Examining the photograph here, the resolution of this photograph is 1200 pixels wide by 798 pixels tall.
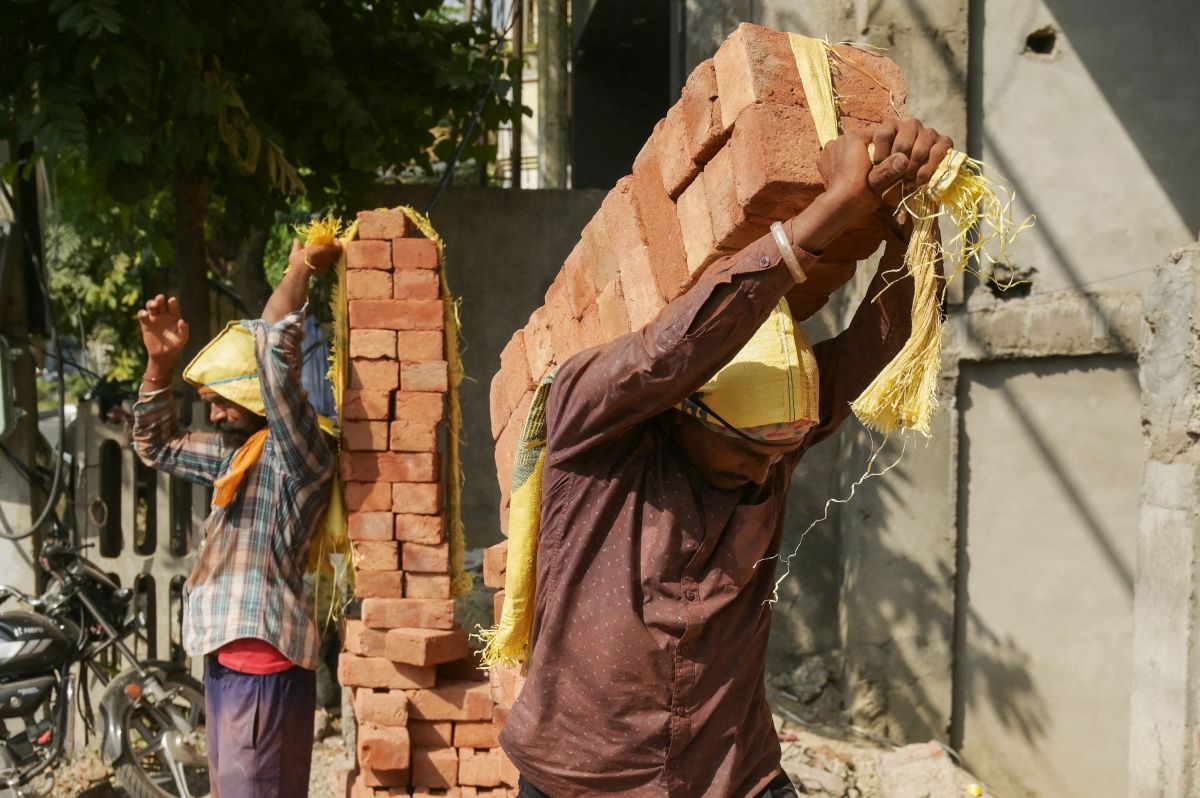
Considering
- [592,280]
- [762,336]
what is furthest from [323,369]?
[762,336]

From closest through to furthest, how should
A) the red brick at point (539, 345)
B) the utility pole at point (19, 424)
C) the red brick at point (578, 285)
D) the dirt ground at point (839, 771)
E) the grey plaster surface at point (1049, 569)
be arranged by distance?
the red brick at point (578, 285), the red brick at point (539, 345), the dirt ground at point (839, 771), the grey plaster surface at point (1049, 569), the utility pole at point (19, 424)

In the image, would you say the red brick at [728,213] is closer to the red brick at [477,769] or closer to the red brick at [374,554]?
the red brick at [374,554]

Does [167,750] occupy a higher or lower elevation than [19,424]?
lower

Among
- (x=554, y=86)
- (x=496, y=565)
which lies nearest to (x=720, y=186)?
(x=496, y=565)

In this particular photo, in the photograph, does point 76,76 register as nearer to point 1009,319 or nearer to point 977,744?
point 1009,319

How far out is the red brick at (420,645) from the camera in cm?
409

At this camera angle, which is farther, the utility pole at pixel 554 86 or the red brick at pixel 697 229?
the utility pole at pixel 554 86

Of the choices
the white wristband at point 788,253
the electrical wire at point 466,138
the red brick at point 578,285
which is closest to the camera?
the white wristband at point 788,253

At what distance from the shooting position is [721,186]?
2.08 m

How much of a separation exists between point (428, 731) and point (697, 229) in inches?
103

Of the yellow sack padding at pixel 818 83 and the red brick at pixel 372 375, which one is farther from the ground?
the yellow sack padding at pixel 818 83

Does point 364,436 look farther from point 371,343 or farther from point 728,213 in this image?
point 728,213

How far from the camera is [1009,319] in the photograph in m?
5.01

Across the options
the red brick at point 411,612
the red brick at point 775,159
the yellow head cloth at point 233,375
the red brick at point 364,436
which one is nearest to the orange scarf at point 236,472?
the yellow head cloth at point 233,375
